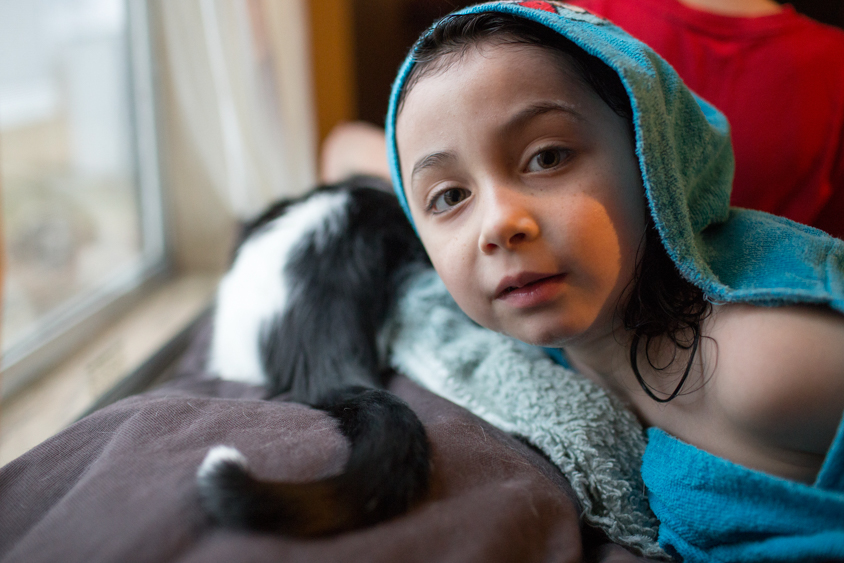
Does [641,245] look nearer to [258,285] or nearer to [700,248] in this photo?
[700,248]

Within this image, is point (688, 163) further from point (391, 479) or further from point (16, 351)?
point (16, 351)

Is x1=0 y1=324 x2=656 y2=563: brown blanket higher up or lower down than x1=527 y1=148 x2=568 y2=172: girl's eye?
lower down

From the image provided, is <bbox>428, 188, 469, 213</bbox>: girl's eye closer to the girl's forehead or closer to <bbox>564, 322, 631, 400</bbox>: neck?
the girl's forehead

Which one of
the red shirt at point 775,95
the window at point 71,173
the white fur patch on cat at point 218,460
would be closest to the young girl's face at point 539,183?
the white fur patch on cat at point 218,460

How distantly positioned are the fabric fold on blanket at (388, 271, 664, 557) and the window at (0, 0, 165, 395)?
77 cm

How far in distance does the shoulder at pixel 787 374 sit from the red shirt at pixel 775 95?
19.6 inches

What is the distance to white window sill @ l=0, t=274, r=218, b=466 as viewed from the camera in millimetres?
910

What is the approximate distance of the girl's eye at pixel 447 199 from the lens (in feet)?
2.19

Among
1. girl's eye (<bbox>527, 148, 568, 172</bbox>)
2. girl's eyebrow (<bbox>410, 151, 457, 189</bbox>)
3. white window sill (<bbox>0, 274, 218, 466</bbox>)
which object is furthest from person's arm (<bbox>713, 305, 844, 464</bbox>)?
white window sill (<bbox>0, 274, 218, 466</bbox>)

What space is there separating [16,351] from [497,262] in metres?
0.97

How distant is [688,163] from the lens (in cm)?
65

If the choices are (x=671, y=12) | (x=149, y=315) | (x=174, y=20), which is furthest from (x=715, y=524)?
(x=174, y=20)

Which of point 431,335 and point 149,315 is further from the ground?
point 431,335

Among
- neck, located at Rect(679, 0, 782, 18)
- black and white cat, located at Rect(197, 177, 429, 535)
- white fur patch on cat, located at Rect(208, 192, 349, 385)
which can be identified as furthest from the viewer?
neck, located at Rect(679, 0, 782, 18)
